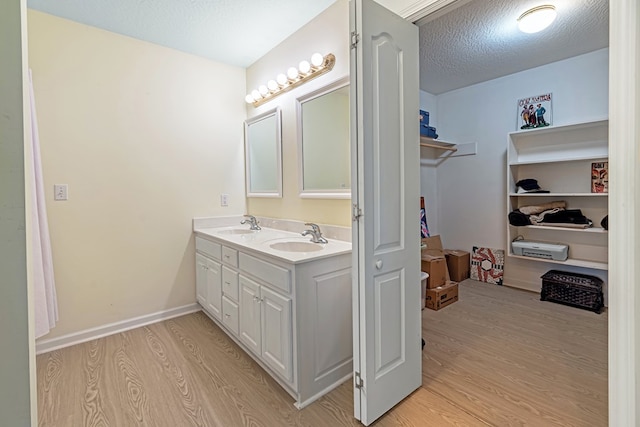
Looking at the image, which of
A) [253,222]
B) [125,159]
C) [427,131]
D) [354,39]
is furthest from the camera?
[427,131]

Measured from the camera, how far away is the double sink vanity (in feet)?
5.33

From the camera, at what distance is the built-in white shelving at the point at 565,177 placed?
2914mm

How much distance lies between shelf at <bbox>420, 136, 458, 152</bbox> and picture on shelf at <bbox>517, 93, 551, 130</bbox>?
73cm

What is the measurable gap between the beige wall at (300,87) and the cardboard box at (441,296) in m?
1.40

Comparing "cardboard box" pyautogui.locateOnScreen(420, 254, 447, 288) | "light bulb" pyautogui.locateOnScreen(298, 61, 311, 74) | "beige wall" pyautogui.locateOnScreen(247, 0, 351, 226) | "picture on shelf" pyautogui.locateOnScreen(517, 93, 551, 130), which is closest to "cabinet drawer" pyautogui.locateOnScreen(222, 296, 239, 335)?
"beige wall" pyautogui.locateOnScreen(247, 0, 351, 226)

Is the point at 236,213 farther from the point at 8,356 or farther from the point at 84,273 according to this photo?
the point at 8,356

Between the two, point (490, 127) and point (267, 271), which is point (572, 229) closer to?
point (490, 127)

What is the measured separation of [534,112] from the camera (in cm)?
321

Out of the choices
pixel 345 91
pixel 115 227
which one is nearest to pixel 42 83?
pixel 115 227

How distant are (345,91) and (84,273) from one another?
2.41m

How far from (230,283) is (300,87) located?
1.61 m

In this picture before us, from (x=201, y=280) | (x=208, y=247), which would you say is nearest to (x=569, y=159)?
(x=208, y=247)

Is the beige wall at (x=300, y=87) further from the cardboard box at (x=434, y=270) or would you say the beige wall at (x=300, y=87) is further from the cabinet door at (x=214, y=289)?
the cardboard box at (x=434, y=270)

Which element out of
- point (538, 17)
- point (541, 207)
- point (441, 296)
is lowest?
point (441, 296)
